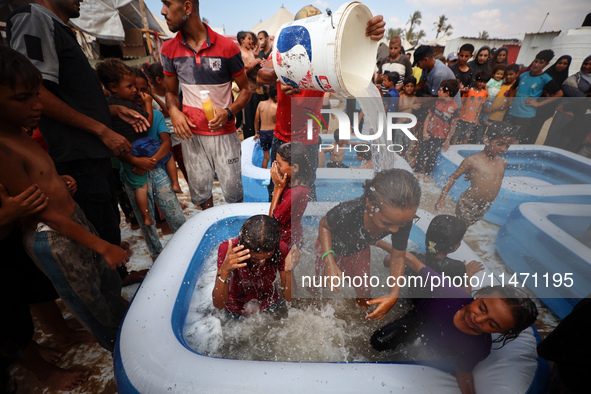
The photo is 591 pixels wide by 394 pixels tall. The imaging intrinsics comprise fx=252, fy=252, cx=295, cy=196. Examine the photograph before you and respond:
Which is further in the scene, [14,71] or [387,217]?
[387,217]

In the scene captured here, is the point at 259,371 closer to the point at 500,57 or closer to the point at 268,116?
the point at 268,116

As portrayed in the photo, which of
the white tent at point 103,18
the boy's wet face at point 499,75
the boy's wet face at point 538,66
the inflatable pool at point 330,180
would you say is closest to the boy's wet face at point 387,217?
the inflatable pool at point 330,180

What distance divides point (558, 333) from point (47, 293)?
8.91 feet

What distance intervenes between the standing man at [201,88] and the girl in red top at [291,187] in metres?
0.68

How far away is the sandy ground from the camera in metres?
1.63

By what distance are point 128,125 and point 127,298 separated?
151cm

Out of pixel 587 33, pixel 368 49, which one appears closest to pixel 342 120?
pixel 368 49

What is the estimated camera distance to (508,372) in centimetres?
127

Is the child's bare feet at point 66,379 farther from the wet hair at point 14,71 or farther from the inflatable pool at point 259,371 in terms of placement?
the wet hair at point 14,71

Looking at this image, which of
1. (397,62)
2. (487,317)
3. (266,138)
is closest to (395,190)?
(487,317)

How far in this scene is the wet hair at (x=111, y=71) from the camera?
1.99m

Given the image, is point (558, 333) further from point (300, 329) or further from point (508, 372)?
point (300, 329)

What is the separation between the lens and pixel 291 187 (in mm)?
1908

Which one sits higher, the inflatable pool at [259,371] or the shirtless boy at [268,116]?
the shirtless boy at [268,116]
